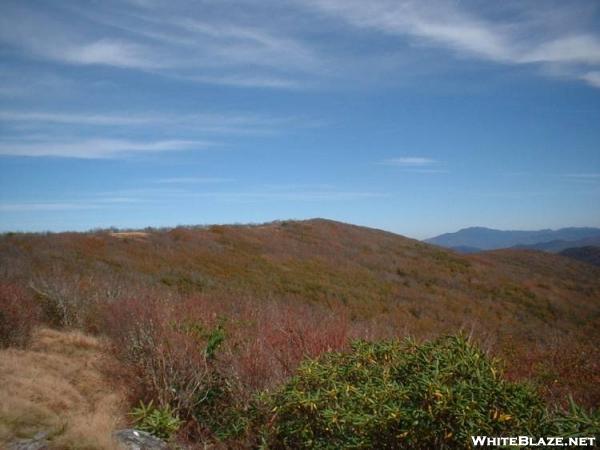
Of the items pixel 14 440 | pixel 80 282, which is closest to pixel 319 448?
pixel 14 440

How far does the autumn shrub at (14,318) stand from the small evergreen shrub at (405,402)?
8195 millimetres

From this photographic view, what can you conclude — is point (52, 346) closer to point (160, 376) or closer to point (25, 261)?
point (160, 376)

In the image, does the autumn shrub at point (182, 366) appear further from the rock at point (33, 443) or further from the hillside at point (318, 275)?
the hillside at point (318, 275)

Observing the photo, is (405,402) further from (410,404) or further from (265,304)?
(265,304)

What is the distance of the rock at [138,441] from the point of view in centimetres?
525

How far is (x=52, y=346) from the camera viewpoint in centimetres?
1094

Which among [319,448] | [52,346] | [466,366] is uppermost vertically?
[466,366]

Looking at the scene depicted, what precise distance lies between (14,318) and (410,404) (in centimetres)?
972

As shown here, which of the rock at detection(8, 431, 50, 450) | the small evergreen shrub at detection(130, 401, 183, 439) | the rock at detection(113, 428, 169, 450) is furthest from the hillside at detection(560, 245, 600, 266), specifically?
the rock at detection(8, 431, 50, 450)

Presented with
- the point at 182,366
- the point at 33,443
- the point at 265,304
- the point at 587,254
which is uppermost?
the point at 265,304

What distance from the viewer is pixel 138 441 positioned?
5.34 meters

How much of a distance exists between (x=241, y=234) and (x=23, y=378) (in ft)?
107

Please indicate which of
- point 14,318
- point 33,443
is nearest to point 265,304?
point 14,318

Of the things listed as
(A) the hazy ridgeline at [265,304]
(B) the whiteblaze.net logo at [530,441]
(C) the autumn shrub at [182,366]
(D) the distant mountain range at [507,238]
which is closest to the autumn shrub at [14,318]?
(A) the hazy ridgeline at [265,304]
